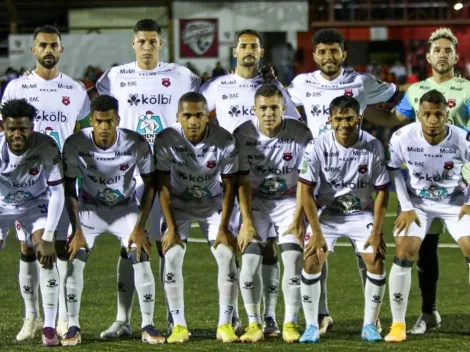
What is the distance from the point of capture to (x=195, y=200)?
887 cm

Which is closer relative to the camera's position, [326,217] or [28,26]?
[326,217]

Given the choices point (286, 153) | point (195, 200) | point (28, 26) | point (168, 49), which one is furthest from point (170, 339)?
point (28, 26)

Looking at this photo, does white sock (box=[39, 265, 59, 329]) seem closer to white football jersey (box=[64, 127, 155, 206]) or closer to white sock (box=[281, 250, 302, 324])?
white football jersey (box=[64, 127, 155, 206])

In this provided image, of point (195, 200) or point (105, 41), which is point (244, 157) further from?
point (105, 41)

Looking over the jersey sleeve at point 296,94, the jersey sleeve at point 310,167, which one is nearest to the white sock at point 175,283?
the jersey sleeve at point 310,167

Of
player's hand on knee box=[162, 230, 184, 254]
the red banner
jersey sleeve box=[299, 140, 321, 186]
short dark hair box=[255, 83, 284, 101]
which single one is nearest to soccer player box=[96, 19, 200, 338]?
player's hand on knee box=[162, 230, 184, 254]

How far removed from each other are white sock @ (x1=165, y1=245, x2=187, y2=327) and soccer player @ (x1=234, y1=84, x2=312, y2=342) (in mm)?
471

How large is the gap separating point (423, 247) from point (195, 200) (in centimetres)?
206

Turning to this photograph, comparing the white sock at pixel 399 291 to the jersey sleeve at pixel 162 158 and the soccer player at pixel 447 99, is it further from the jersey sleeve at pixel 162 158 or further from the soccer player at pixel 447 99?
the jersey sleeve at pixel 162 158

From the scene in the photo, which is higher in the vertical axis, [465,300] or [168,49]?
[168,49]

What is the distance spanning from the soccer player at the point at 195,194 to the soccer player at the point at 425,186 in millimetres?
1228

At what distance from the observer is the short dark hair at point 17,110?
27.6 ft

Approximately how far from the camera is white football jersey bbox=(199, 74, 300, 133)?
9.34 m

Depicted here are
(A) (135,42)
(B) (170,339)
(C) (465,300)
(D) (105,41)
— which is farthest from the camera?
(D) (105,41)
